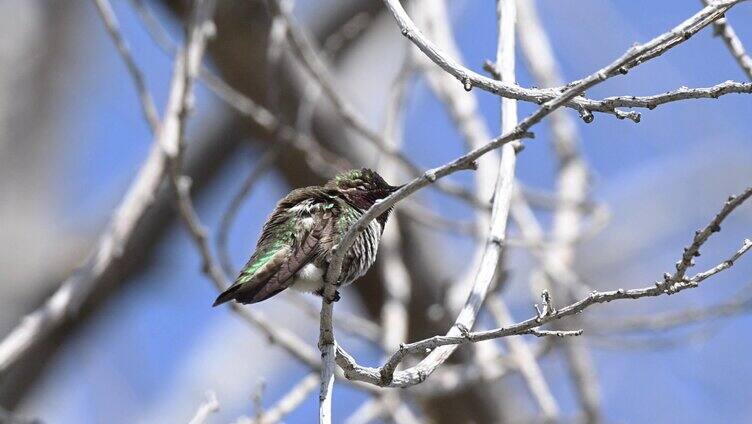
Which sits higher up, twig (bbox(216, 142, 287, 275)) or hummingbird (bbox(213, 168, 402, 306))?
twig (bbox(216, 142, 287, 275))

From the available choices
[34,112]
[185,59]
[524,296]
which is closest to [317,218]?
[185,59]

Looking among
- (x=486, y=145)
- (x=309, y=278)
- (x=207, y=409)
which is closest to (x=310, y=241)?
(x=309, y=278)

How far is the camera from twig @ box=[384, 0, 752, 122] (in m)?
2.02

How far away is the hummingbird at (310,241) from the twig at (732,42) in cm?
109

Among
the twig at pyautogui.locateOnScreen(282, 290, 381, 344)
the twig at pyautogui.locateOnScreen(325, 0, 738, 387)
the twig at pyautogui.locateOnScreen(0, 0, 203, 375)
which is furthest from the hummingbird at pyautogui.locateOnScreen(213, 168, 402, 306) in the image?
the twig at pyautogui.locateOnScreen(282, 290, 381, 344)

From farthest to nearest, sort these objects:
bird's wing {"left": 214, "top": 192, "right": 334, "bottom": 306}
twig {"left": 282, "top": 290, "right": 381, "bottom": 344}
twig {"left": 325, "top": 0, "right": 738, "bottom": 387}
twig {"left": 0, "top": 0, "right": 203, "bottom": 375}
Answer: twig {"left": 282, "top": 290, "right": 381, "bottom": 344} → twig {"left": 0, "top": 0, "right": 203, "bottom": 375} → bird's wing {"left": 214, "top": 192, "right": 334, "bottom": 306} → twig {"left": 325, "top": 0, "right": 738, "bottom": 387}

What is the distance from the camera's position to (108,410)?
8.23 m

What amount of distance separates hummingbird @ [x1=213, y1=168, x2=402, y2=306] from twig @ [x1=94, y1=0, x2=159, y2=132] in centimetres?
90

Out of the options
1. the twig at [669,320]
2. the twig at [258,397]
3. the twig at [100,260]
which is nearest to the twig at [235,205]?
the twig at [100,260]

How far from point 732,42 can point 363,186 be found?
1391mm

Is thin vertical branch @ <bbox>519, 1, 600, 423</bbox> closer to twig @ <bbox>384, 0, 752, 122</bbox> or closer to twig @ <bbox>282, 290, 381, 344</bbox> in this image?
twig @ <bbox>282, 290, 381, 344</bbox>

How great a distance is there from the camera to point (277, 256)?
10.5ft

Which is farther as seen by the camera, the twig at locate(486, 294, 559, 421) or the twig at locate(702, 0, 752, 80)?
the twig at locate(486, 294, 559, 421)

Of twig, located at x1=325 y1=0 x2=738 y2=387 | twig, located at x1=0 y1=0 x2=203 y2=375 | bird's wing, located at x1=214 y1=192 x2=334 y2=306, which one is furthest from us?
twig, located at x1=0 y1=0 x2=203 y2=375
